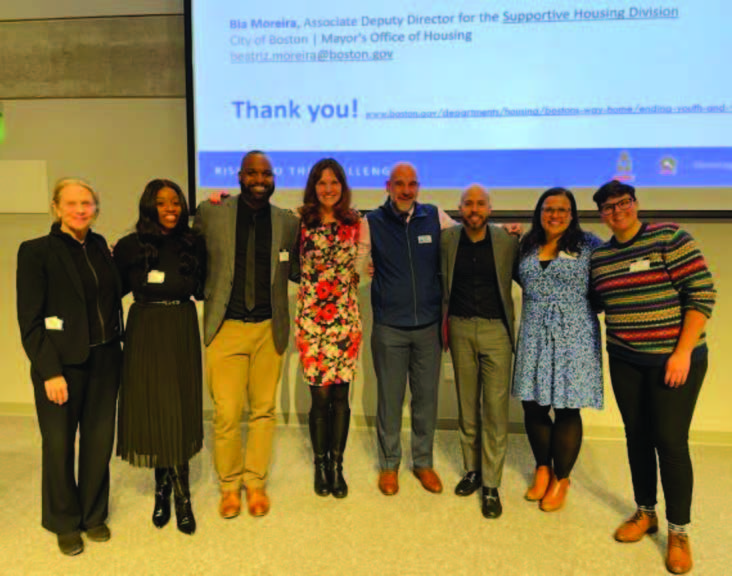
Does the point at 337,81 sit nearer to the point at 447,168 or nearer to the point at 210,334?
the point at 447,168

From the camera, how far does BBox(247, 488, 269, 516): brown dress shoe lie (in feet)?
7.33

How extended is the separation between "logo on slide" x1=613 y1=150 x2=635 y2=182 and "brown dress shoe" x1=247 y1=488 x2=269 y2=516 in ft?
8.21

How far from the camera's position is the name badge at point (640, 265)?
1.80 metres

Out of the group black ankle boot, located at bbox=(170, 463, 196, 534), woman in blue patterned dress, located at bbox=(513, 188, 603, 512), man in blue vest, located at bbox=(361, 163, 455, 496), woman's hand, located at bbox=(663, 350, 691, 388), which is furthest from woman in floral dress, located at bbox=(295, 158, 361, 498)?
woman's hand, located at bbox=(663, 350, 691, 388)

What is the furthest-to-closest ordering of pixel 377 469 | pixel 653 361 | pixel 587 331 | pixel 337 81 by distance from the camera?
pixel 337 81, pixel 377 469, pixel 587 331, pixel 653 361

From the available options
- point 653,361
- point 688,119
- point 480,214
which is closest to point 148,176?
point 480,214

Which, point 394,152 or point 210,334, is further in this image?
point 394,152

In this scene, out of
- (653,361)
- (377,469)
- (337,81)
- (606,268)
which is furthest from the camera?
(337,81)

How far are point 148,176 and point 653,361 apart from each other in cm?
295

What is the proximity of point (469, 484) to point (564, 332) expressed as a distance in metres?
0.88

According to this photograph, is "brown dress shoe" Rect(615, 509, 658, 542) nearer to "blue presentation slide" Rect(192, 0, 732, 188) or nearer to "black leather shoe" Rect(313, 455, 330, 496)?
"black leather shoe" Rect(313, 455, 330, 496)

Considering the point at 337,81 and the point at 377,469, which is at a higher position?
the point at 337,81

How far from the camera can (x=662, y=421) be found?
5.98ft

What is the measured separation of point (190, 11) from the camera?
9.77 feet
